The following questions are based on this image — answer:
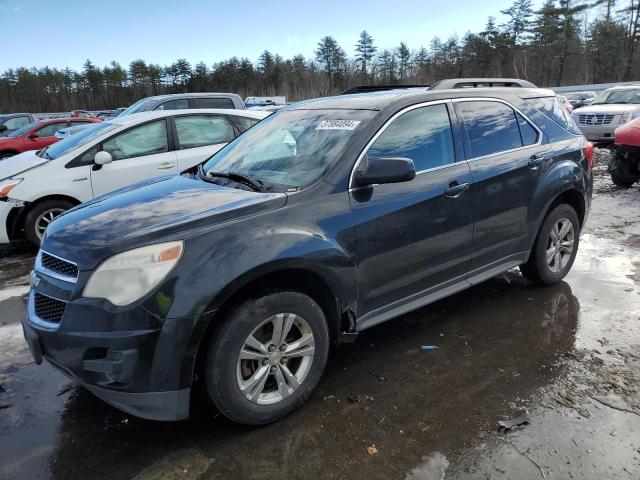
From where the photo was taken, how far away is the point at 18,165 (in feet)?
22.2

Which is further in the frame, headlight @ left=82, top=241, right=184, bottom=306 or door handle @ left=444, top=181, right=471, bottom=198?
door handle @ left=444, top=181, right=471, bottom=198

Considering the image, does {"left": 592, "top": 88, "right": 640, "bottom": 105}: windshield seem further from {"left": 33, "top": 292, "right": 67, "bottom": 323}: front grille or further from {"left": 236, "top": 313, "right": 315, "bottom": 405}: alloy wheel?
{"left": 33, "top": 292, "right": 67, "bottom": 323}: front grille

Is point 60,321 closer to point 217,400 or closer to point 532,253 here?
point 217,400

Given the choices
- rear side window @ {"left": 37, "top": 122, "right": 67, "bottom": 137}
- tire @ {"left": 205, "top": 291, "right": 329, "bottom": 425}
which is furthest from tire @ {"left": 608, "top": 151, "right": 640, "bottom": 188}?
rear side window @ {"left": 37, "top": 122, "right": 67, "bottom": 137}

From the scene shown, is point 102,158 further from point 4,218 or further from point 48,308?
point 48,308

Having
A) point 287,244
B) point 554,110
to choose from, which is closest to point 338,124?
point 287,244

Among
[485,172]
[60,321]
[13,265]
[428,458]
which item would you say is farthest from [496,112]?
[13,265]

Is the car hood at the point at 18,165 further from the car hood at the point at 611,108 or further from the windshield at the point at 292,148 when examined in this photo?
the car hood at the point at 611,108

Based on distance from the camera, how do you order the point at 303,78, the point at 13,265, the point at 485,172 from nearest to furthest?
the point at 485,172 < the point at 13,265 < the point at 303,78

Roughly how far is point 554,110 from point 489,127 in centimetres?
106

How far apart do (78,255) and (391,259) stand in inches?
72.0

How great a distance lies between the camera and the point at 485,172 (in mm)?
3717

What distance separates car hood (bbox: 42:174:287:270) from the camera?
2.50 m

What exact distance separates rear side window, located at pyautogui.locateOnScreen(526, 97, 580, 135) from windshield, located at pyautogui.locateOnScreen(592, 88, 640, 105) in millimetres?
12498
